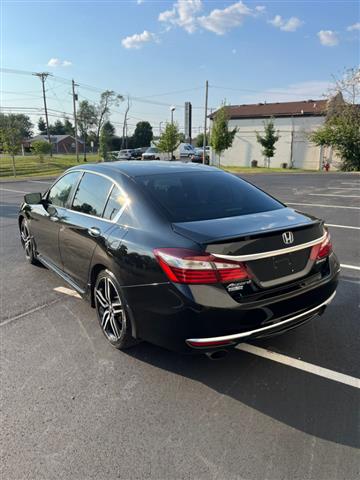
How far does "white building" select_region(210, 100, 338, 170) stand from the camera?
39438 millimetres

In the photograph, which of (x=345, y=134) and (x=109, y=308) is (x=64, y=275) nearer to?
(x=109, y=308)

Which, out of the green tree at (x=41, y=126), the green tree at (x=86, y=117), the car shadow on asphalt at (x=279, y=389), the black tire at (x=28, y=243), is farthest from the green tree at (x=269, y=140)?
the green tree at (x=41, y=126)

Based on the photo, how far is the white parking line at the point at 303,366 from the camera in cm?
285

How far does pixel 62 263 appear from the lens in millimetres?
4285

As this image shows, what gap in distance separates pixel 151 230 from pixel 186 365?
A: 3.72 feet

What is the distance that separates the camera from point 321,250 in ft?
10.0

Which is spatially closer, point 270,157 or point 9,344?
point 9,344

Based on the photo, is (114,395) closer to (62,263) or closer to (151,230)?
(151,230)

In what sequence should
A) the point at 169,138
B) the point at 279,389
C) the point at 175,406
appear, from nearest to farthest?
the point at 175,406 → the point at 279,389 → the point at 169,138

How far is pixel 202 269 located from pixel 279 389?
1090 millimetres

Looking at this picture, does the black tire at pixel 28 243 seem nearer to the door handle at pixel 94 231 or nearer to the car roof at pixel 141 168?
the car roof at pixel 141 168

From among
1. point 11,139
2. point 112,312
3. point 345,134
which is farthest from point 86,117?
point 112,312

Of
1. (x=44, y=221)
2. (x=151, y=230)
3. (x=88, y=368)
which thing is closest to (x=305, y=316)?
(x=151, y=230)

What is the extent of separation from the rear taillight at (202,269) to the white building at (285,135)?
127 ft
